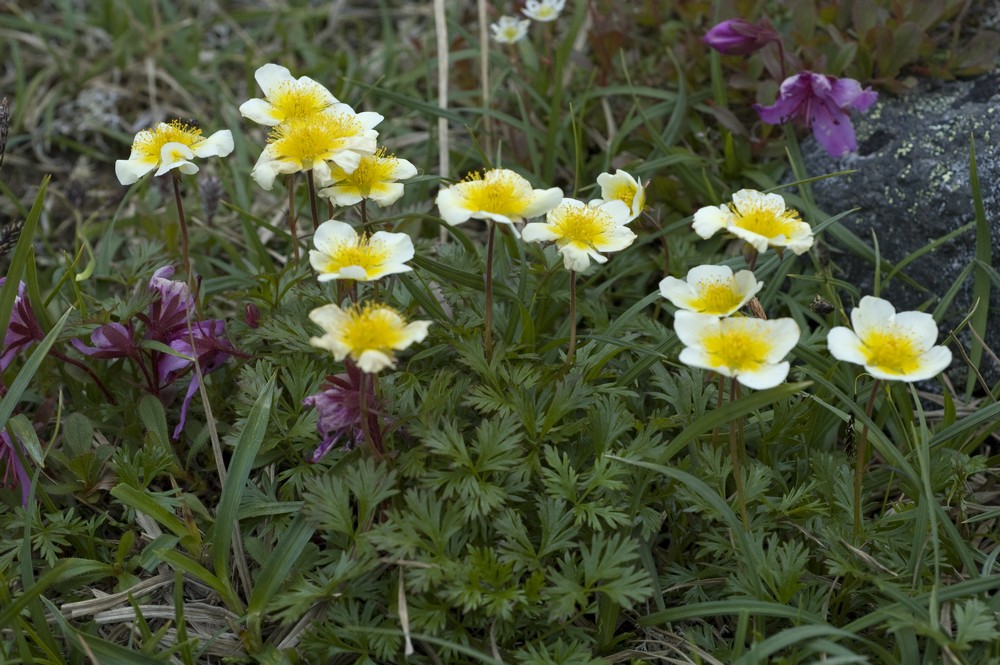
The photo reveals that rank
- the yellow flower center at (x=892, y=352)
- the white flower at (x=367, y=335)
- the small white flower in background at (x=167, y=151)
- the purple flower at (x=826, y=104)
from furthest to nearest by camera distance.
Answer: the purple flower at (x=826, y=104), the small white flower in background at (x=167, y=151), the yellow flower center at (x=892, y=352), the white flower at (x=367, y=335)

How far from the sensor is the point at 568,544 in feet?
6.32

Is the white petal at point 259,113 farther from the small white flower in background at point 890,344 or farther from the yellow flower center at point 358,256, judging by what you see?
the small white flower in background at point 890,344

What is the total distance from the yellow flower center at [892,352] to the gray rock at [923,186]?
1.01 m

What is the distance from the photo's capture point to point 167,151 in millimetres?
2119

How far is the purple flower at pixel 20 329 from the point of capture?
233cm

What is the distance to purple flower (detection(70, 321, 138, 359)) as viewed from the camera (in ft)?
7.52

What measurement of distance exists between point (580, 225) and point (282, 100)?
808mm

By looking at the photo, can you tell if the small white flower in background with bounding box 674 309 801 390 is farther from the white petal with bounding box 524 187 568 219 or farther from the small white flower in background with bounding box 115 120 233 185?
the small white flower in background with bounding box 115 120 233 185

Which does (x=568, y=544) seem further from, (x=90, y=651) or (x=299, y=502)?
(x=90, y=651)

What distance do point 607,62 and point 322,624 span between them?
8.05 ft

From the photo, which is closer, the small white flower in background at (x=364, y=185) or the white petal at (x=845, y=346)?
the white petal at (x=845, y=346)

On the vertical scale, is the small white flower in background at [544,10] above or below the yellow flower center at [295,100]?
below

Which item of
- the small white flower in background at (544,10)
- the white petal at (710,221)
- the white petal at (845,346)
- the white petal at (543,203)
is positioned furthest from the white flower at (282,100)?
the small white flower in background at (544,10)

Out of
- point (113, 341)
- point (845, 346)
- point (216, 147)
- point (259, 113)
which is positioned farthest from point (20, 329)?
point (845, 346)
